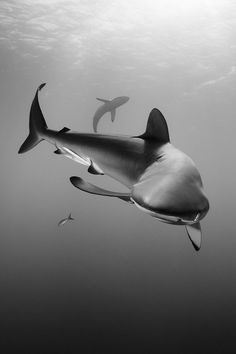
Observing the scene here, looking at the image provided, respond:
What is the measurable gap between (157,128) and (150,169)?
2.10 ft

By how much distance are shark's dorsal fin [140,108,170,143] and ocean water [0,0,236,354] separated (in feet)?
27.8

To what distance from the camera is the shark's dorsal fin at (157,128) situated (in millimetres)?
2725

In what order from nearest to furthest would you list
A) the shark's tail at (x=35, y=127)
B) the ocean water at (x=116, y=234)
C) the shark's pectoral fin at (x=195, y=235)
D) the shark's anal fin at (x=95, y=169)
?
the shark's pectoral fin at (x=195, y=235), the shark's anal fin at (x=95, y=169), the shark's tail at (x=35, y=127), the ocean water at (x=116, y=234)

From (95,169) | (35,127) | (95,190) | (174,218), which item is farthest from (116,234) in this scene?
(174,218)

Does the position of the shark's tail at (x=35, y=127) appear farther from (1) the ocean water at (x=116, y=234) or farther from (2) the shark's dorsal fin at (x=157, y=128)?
(1) the ocean water at (x=116, y=234)

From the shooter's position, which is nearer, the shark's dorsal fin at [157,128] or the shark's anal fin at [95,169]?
the shark's dorsal fin at [157,128]

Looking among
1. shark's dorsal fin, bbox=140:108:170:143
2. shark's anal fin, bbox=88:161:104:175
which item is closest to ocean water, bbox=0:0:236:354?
shark's anal fin, bbox=88:161:104:175

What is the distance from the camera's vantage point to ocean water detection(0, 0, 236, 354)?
34.1 feet

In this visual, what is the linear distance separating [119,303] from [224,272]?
7.11 meters

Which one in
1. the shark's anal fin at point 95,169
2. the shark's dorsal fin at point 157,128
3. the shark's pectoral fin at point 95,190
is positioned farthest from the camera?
the shark's anal fin at point 95,169

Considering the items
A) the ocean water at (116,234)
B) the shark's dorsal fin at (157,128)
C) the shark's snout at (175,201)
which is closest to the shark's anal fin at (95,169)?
the shark's dorsal fin at (157,128)

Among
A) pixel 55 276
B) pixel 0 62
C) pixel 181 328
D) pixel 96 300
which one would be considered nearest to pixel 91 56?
pixel 0 62

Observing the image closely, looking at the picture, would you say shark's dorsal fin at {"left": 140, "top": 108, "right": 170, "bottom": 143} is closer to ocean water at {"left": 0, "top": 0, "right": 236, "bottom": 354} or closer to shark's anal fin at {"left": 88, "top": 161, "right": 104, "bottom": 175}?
shark's anal fin at {"left": 88, "top": 161, "right": 104, "bottom": 175}

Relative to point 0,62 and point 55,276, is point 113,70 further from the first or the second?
point 55,276
